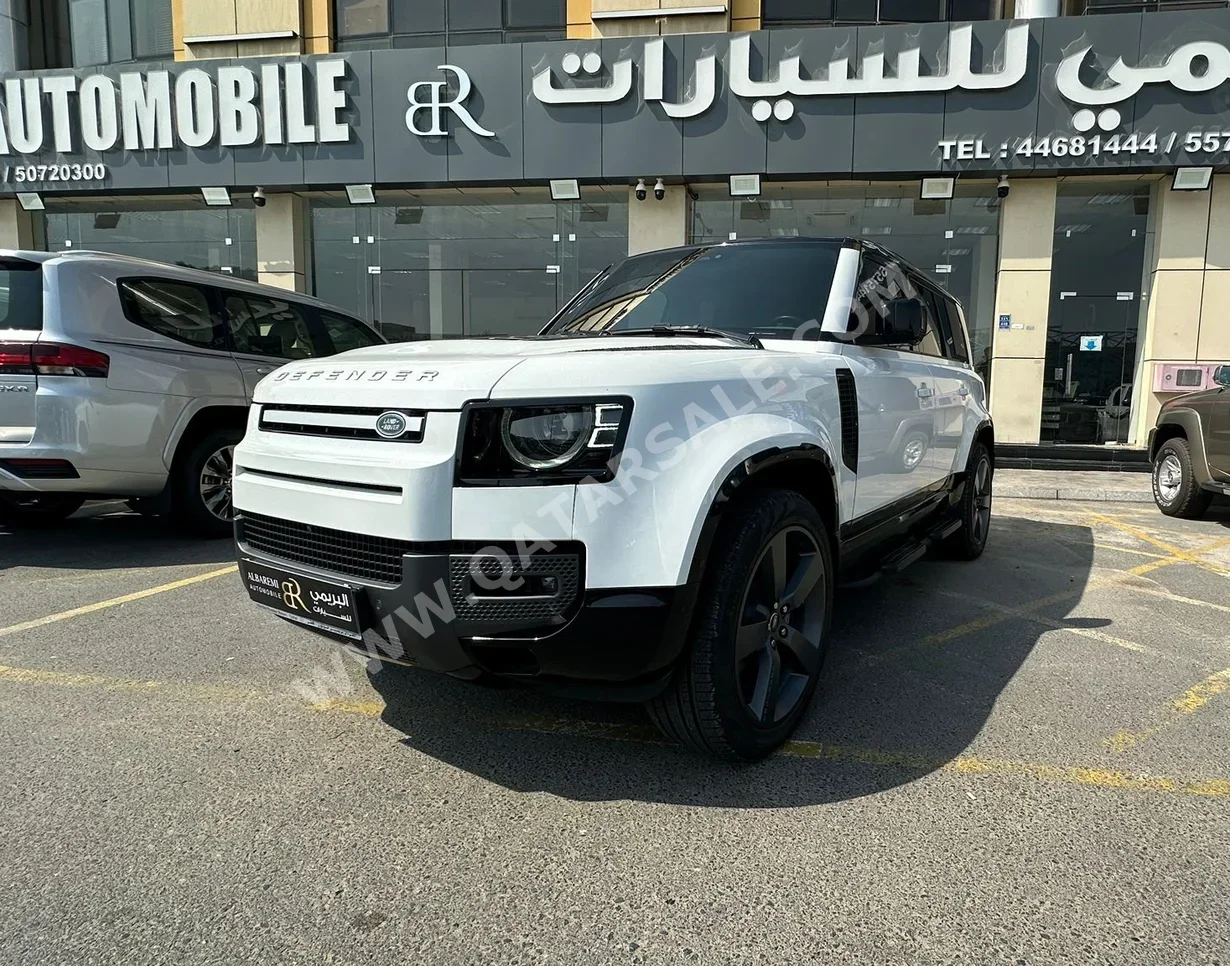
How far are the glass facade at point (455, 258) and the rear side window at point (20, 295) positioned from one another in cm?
962

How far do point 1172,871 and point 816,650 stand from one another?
115 cm

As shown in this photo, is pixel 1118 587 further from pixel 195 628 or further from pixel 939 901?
pixel 195 628

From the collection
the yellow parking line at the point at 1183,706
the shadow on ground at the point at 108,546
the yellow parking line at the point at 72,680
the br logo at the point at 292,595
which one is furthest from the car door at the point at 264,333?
the yellow parking line at the point at 1183,706

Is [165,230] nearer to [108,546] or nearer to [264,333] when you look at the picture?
[264,333]

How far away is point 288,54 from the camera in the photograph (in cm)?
1310

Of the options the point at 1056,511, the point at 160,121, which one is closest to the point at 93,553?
the point at 1056,511

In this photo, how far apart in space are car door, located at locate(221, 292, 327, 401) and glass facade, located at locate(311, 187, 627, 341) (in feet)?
25.0

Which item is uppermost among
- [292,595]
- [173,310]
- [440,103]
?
[440,103]

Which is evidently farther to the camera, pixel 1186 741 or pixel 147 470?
pixel 147 470

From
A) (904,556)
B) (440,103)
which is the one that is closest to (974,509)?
(904,556)

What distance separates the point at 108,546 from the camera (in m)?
5.83

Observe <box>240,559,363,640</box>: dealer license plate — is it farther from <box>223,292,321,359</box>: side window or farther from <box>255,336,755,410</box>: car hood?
<box>223,292,321,359</box>: side window

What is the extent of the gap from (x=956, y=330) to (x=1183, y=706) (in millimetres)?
3131

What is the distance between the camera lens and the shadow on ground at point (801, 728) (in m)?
2.46
